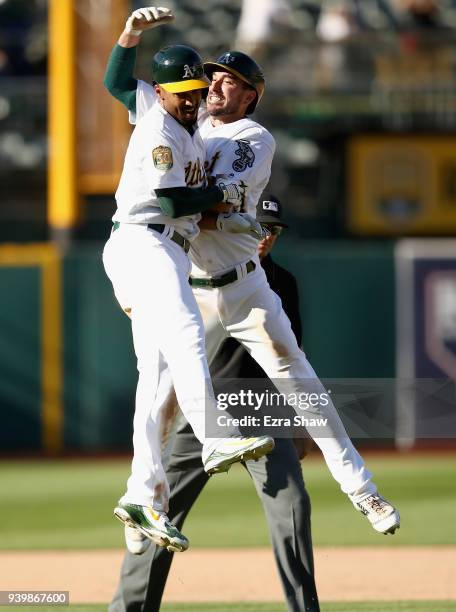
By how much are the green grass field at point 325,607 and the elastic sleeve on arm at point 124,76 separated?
2.27m

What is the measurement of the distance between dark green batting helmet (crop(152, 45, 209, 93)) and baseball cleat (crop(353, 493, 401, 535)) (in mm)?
1643

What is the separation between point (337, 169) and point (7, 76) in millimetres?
3827

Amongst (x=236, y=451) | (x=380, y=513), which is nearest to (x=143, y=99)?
(x=236, y=451)

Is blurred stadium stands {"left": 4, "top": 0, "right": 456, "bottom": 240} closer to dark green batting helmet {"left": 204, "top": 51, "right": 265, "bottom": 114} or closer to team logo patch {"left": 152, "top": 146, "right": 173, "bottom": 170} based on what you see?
dark green batting helmet {"left": 204, "top": 51, "right": 265, "bottom": 114}

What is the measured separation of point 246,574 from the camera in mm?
6980

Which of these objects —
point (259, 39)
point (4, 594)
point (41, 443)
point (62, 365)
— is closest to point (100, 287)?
point (62, 365)

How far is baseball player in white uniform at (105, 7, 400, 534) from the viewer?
16.0 feet

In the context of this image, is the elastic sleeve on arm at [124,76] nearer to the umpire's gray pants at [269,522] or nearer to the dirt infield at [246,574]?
the umpire's gray pants at [269,522]

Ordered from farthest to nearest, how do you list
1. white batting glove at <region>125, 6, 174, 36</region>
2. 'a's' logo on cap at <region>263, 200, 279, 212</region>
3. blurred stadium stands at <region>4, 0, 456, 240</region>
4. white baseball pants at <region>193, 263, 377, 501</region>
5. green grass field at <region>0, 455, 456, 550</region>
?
blurred stadium stands at <region>4, 0, 456, 240</region>
green grass field at <region>0, 455, 456, 550</region>
'a's' logo on cap at <region>263, 200, 279, 212</region>
white baseball pants at <region>193, 263, 377, 501</region>
white batting glove at <region>125, 6, 174, 36</region>

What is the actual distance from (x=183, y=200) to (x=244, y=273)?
1.60ft

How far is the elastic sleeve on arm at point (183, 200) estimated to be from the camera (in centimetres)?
462

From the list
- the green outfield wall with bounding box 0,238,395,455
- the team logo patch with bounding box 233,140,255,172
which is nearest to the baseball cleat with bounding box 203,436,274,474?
the team logo patch with bounding box 233,140,255,172

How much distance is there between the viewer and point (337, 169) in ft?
48.5

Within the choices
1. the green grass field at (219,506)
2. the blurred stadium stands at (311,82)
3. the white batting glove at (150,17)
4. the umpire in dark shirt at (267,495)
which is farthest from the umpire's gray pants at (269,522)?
the blurred stadium stands at (311,82)
